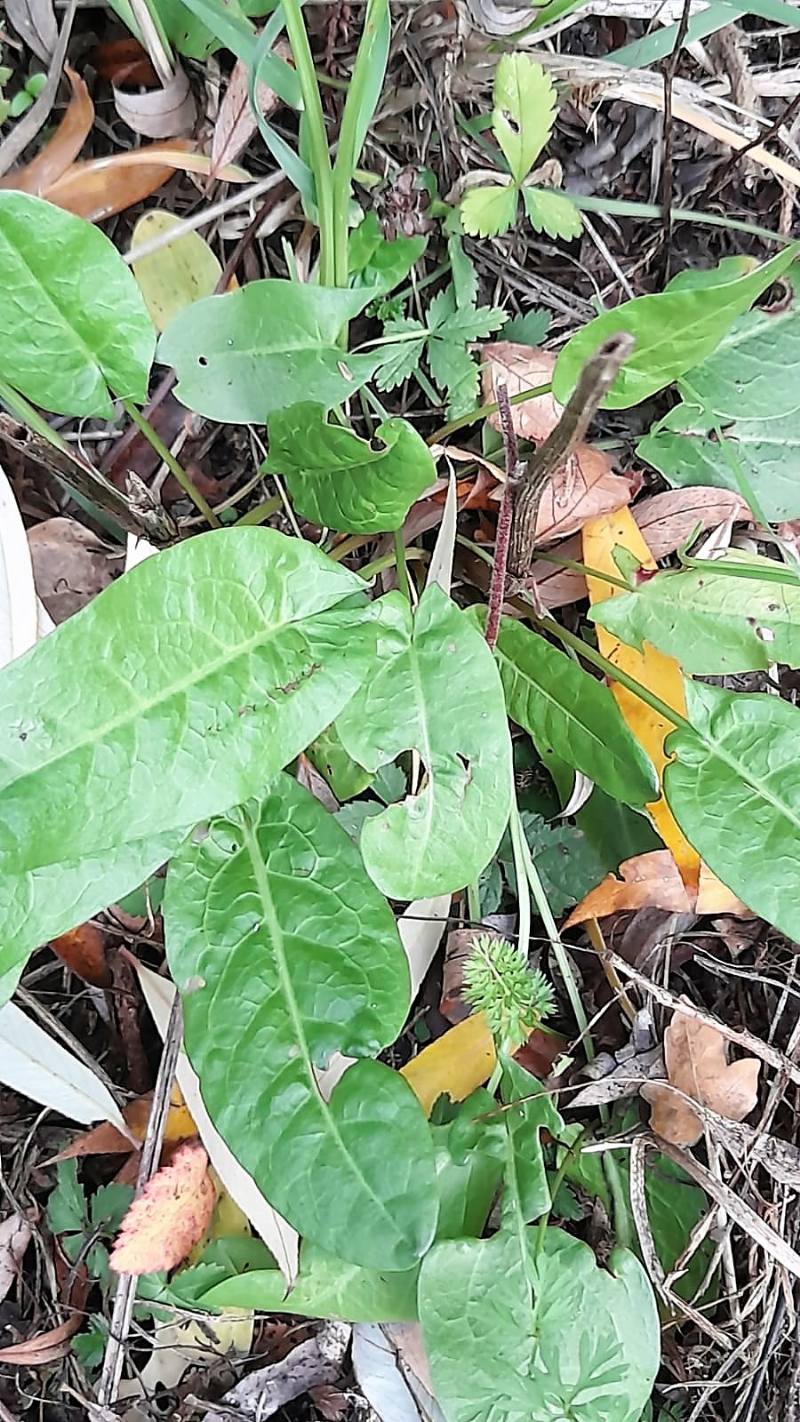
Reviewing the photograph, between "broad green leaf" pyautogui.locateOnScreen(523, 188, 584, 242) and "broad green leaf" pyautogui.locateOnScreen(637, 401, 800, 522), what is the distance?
0.18 meters

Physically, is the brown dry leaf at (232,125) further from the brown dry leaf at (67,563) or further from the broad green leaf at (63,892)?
the broad green leaf at (63,892)

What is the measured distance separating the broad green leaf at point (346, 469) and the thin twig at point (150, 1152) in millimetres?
417

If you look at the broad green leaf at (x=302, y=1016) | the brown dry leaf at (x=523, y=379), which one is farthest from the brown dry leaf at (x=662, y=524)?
the broad green leaf at (x=302, y=1016)

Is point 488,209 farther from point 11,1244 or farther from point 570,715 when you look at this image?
point 11,1244

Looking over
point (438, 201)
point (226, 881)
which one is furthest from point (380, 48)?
point (226, 881)

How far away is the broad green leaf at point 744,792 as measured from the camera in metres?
0.79

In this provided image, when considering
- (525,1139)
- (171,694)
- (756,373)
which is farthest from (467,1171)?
(756,373)

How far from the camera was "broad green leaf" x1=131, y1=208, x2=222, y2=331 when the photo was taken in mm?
967

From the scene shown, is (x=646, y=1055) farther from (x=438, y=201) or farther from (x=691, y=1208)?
(x=438, y=201)

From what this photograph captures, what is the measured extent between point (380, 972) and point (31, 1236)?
446 millimetres

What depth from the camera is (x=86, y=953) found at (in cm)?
100

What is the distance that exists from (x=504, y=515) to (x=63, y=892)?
389 mm

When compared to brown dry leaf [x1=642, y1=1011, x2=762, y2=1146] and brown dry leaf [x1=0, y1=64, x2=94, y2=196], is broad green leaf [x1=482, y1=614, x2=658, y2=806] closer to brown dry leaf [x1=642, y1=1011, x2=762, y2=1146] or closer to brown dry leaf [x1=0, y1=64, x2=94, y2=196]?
brown dry leaf [x1=642, y1=1011, x2=762, y2=1146]

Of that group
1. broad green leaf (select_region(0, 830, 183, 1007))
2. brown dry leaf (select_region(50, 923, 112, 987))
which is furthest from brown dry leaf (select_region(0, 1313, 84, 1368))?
broad green leaf (select_region(0, 830, 183, 1007))
